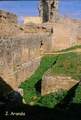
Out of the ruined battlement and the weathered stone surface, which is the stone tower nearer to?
the ruined battlement

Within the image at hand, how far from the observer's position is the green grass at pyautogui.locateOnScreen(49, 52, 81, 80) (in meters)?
15.3

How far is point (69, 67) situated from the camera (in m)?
16.7

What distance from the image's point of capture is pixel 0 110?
27.4ft

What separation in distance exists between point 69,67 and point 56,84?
2413 mm

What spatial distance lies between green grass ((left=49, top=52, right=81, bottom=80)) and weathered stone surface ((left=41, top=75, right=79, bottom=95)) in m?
0.41

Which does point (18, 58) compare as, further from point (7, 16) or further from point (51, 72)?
point (7, 16)

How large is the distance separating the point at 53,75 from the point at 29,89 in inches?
53.2

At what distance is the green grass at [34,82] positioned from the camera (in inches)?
560

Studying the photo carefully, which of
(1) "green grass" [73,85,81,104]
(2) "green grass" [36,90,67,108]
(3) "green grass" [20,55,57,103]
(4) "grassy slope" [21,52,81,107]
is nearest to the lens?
(1) "green grass" [73,85,81,104]

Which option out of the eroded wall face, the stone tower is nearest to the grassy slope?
the eroded wall face

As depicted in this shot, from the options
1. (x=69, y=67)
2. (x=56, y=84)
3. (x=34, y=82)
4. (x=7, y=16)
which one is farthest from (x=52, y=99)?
(x=7, y=16)

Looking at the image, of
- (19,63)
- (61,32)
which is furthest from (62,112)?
(61,32)

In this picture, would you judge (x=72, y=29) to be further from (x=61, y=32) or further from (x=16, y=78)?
(x=16, y=78)

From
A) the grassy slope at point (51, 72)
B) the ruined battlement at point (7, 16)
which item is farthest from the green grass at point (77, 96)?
the ruined battlement at point (7, 16)
